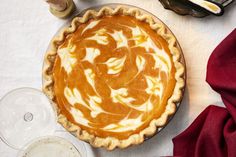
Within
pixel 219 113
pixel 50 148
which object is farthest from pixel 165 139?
pixel 50 148

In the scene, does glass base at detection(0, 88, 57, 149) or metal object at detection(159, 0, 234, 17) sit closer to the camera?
metal object at detection(159, 0, 234, 17)

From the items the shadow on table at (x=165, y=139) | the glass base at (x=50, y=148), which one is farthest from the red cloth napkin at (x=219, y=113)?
the glass base at (x=50, y=148)

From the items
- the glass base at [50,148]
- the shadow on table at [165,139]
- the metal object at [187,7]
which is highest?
the metal object at [187,7]

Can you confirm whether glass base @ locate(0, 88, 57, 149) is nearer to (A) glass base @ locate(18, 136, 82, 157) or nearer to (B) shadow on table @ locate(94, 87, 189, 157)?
(A) glass base @ locate(18, 136, 82, 157)

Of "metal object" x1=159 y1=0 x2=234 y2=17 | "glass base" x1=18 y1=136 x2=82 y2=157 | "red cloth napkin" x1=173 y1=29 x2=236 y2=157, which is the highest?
"metal object" x1=159 y1=0 x2=234 y2=17

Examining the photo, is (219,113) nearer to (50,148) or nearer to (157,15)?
(157,15)

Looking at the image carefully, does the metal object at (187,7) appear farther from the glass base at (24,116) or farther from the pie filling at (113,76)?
the glass base at (24,116)

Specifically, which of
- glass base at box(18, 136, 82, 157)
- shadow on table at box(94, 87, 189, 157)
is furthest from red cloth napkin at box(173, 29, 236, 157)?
glass base at box(18, 136, 82, 157)
